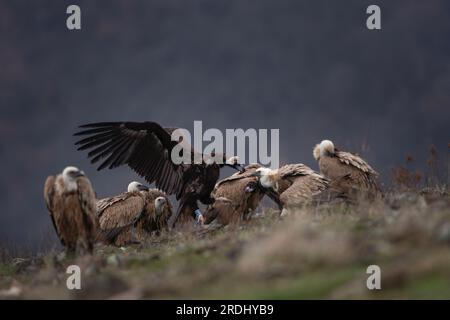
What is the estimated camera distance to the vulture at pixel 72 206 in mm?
10445

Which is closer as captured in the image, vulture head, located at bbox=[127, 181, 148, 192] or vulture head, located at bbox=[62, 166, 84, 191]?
vulture head, located at bbox=[62, 166, 84, 191]

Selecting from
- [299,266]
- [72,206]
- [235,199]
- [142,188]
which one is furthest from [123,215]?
[299,266]

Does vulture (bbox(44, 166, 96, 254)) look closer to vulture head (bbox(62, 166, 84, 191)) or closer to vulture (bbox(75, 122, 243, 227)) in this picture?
vulture head (bbox(62, 166, 84, 191))

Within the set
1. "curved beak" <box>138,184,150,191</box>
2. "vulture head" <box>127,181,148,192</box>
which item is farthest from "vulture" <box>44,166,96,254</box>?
"vulture head" <box>127,181,148,192</box>

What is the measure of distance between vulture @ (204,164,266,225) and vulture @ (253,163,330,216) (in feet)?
0.85

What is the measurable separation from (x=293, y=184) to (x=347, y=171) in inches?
38.5

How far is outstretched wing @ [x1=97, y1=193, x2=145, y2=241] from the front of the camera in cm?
1424

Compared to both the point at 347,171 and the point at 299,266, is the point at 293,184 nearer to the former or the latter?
the point at 347,171

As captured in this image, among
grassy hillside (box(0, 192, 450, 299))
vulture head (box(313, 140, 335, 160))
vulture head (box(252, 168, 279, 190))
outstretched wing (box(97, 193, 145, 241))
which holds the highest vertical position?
vulture head (box(313, 140, 335, 160))

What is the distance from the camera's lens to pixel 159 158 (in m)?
14.7
